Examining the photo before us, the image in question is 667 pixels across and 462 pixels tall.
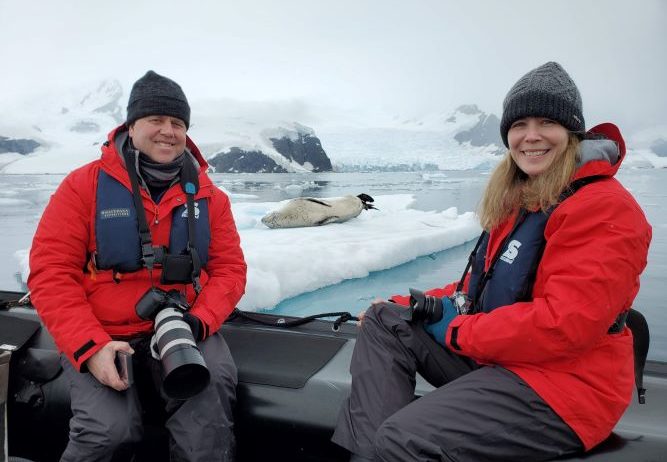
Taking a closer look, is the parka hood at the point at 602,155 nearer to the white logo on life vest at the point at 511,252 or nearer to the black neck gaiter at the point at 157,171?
the white logo on life vest at the point at 511,252

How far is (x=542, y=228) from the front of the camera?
1256 mm

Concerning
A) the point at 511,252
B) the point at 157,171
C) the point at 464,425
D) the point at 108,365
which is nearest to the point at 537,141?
the point at 511,252

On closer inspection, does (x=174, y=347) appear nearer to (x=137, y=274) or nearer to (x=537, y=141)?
(x=137, y=274)

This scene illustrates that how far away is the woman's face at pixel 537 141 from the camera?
4.35 feet

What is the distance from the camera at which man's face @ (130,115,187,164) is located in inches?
67.1

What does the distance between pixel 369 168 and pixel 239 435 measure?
21.7 m

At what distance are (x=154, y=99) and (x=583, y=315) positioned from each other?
1.47 m

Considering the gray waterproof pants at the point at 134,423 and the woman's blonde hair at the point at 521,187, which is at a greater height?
the woman's blonde hair at the point at 521,187

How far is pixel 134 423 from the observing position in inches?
53.7

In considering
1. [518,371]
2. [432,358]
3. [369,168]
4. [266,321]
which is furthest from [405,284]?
[369,168]

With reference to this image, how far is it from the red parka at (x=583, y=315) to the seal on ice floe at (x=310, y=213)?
15.4 ft

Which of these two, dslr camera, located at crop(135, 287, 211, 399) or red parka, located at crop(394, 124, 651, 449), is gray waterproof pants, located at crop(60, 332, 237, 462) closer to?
dslr camera, located at crop(135, 287, 211, 399)

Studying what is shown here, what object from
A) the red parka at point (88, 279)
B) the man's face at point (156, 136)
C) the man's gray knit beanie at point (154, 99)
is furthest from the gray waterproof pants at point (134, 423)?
the man's gray knit beanie at point (154, 99)

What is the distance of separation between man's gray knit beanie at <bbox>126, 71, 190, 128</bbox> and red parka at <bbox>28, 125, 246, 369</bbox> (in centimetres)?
11
